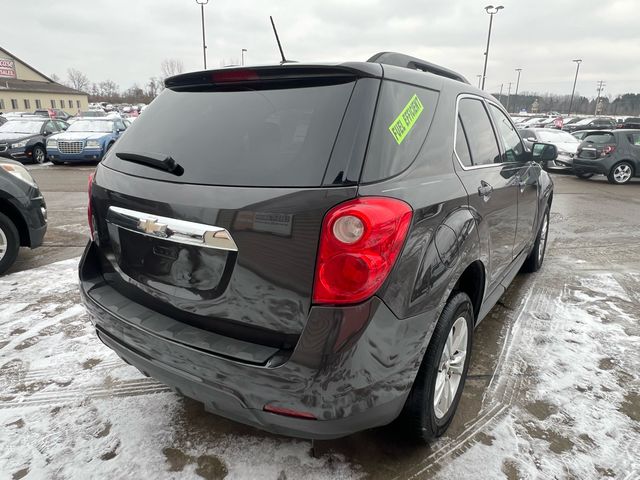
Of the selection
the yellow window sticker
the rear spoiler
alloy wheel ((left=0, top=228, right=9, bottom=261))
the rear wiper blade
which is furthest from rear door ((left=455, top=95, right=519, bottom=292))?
alloy wheel ((left=0, top=228, right=9, bottom=261))

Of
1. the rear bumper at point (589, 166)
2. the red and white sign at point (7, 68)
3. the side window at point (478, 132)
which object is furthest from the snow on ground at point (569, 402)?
the red and white sign at point (7, 68)

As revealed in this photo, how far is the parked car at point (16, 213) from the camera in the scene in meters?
4.26

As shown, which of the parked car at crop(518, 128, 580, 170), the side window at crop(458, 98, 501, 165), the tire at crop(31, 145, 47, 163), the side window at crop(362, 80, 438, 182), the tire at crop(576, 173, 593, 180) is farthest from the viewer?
the tire at crop(31, 145, 47, 163)

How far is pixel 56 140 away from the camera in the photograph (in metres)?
13.4

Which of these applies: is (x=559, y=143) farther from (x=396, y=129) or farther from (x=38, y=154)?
(x=38, y=154)

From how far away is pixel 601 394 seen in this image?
2.58 metres

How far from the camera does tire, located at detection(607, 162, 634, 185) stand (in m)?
11.9

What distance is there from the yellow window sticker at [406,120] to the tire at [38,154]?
15785mm

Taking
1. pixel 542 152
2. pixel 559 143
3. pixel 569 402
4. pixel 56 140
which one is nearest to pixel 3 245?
pixel 569 402

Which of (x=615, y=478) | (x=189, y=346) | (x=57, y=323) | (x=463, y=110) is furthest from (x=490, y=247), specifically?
(x=57, y=323)

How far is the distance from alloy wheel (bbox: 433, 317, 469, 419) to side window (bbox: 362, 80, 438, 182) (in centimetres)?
85

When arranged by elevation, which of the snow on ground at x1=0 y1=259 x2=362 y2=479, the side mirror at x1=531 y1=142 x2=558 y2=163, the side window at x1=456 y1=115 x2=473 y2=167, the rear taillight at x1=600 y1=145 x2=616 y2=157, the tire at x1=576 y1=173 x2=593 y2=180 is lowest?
the snow on ground at x1=0 y1=259 x2=362 y2=479

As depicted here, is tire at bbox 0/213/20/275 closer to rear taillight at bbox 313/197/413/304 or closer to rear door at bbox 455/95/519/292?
rear taillight at bbox 313/197/413/304

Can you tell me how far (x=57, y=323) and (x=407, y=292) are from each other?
9.52 feet
